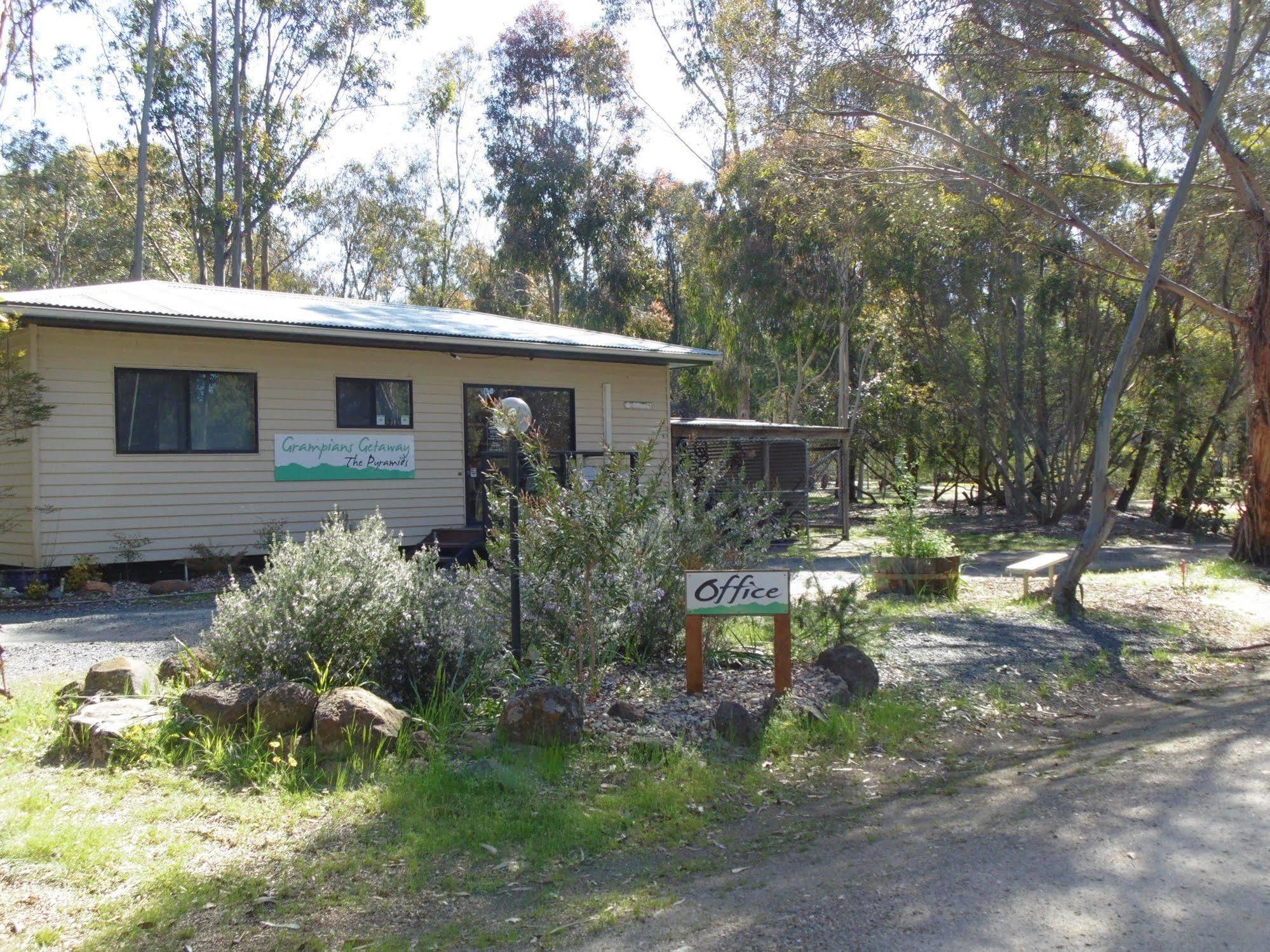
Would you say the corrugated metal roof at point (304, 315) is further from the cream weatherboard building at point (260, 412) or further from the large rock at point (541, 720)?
the large rock at point (541, 720)

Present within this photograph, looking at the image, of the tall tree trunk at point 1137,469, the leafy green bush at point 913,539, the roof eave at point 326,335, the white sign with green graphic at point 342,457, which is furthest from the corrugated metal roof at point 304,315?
the tall tree trunk at point 1137,469

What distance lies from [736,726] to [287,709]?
7.98 ft

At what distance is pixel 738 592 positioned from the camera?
660cm

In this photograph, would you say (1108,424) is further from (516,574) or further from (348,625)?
(348,625)

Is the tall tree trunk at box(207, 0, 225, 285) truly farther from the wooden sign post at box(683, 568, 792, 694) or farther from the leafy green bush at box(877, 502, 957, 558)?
the wooden sign post at box(683, 568, 792, 694)

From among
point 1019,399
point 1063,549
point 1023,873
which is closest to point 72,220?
point 1019,399

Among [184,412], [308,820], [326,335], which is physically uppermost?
[326,335]

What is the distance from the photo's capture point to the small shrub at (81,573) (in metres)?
11.5

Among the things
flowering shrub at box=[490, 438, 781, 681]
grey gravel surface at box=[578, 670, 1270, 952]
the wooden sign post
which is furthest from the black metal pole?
grey gravel surface at box=[578, 670, 1270, 952]

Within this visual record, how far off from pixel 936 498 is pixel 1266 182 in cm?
1919

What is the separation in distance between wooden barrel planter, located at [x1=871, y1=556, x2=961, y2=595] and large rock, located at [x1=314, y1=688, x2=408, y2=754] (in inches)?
285

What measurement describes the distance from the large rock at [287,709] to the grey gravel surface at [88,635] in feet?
8.54

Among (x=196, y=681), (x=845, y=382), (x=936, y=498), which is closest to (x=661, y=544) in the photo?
(x=196, y=681)

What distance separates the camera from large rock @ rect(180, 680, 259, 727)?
5414 millimetres
